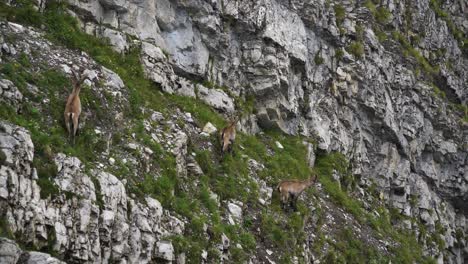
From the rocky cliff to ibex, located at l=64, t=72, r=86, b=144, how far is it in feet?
1.08

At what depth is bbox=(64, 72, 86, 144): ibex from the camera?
14.0 meters

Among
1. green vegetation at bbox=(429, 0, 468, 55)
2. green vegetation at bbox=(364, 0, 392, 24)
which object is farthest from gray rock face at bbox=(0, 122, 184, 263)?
green vegetation at bbox=(429, 0, 468, 55)

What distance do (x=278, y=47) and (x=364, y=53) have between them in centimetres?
833

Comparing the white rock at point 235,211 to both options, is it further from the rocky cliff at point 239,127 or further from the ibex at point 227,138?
the ibex at point 227,138

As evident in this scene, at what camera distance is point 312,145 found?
27.3 metres

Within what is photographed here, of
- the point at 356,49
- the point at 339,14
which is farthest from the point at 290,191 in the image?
the point at 339,14

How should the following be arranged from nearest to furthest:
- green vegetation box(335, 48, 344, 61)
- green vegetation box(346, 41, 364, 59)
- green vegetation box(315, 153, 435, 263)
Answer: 1. green vegetation box(315, 153, 435, 263)
2. green vegetation box(335, 48, 344, 61)
3. green vegetation box(346, 41, 364, 59)

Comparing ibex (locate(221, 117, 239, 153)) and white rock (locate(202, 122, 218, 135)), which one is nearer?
ibex (locate(221, 117, 239, 153))

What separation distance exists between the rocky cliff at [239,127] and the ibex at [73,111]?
12.9 inches

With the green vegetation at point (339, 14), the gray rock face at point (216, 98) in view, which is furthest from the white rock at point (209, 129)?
the green vegetation at point (339, 14)

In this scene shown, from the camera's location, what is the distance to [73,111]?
46.6ft

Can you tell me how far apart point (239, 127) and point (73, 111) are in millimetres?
10631

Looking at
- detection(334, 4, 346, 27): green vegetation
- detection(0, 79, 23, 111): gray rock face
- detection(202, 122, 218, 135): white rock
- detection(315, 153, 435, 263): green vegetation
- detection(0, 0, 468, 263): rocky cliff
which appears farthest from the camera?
detection(334, 4, 346, 27): green vegetation

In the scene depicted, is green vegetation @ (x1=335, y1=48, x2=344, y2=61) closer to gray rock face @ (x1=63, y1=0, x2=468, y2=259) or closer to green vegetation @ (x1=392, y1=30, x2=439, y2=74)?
gray rock face @ (x1=63, y1=0, x2=468, y2=259)
